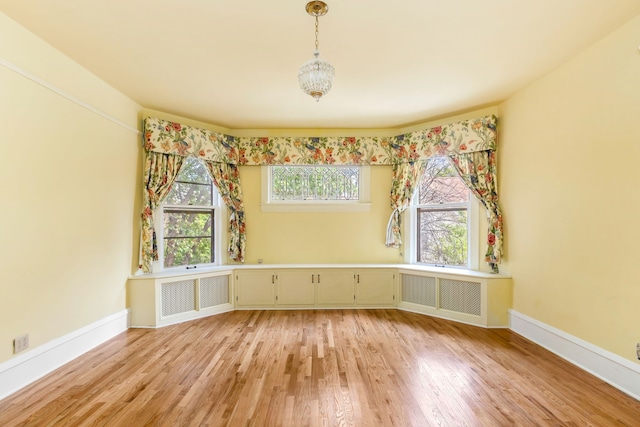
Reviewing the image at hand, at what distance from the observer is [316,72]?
2033 millimetres

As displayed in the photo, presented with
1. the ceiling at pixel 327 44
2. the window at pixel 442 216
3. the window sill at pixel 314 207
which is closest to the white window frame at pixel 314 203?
the window sill at pixel 314 207

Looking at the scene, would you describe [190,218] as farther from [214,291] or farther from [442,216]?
[442,216]

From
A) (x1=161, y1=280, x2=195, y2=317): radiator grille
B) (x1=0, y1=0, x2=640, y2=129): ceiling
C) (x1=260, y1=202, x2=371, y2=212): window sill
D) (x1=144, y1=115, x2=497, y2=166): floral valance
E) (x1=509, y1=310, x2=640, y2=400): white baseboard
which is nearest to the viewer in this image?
(x1=0, y1=0, x2=640, y2=129): ceiling

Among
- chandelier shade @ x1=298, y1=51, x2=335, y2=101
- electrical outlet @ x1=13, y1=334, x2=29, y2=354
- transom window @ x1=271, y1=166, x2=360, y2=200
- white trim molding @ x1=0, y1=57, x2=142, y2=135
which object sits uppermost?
white trim molding @ x1=0, y1=57, x2=142, y2=135

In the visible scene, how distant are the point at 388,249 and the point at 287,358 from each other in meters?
2.46

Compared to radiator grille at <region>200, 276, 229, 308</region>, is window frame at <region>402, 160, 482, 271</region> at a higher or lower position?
higher

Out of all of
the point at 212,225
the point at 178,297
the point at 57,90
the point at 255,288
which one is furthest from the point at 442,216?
the point at 57,90

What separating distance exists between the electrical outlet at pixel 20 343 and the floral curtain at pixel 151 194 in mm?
1532

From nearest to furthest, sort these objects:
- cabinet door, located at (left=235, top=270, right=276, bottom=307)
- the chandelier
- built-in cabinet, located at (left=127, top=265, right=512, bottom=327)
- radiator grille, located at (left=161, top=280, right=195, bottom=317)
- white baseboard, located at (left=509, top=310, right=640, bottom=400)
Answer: the chandelier < white baseboard, located at (left=509, top=310, right=640, bottom=400) < built-in cabinet, located at (left=127, top=265, right=512, bottom=327) < radiator grille, located at (left=161, top=280, right=195, bottom=317) < cabinet door, located at (left=235, top=270, right=276, bottom=307)

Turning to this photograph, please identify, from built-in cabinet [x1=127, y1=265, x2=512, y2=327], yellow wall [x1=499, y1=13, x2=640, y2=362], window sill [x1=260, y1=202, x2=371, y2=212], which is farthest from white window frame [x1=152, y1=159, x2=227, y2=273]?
yellow wall [x1=499, y1=13, x2=640, y2=362]

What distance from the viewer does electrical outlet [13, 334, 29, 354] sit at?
7.79 feet

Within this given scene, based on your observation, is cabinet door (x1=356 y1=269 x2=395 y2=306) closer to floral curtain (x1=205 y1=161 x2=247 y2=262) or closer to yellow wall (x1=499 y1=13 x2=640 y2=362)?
yellow wall (x1=499 y1=13 x2=640 y2=362)

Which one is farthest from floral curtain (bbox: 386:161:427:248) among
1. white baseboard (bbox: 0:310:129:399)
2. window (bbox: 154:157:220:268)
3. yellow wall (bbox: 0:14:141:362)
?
white baseboard (bbox: 0:310:129:399)

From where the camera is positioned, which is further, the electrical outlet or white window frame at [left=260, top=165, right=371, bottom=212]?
white window frame at [left=260, top=165, right=371, bottom=212]
